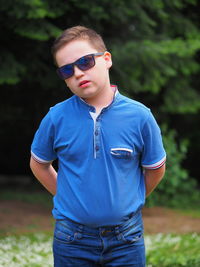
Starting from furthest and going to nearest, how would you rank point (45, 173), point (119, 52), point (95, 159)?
point (119, 52) → point (45, 173) → point (95, 159)

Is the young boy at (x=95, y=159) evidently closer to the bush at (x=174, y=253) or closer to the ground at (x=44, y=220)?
the bush at (x=174, y=253)

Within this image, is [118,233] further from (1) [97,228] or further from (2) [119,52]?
(2) [119,52]

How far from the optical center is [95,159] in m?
2.23

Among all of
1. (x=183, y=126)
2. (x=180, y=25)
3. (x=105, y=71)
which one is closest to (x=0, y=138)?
(x=183, y=126)

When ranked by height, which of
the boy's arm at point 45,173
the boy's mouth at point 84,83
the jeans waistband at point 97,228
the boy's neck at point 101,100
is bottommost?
the jeans waistband at point 97,228

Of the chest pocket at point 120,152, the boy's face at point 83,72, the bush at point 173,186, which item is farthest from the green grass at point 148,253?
the bush at point 173,186

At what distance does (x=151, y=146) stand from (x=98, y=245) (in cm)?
55

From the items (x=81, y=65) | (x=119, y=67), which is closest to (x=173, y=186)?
(x=119, y=67)

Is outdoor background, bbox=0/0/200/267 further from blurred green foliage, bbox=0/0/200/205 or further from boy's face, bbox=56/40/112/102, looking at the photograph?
boy's face, bbox=56/40/112/102

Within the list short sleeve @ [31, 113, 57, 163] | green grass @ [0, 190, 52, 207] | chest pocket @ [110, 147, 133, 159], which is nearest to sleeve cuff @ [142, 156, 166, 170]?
chest pocket @ [110, 147, 133, 159]

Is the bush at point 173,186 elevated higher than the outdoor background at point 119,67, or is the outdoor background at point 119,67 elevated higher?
the outdoor background at point 119,67

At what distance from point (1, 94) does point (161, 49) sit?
3.91m

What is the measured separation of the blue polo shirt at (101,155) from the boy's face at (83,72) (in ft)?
0.30

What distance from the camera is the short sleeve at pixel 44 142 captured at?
2383mm
